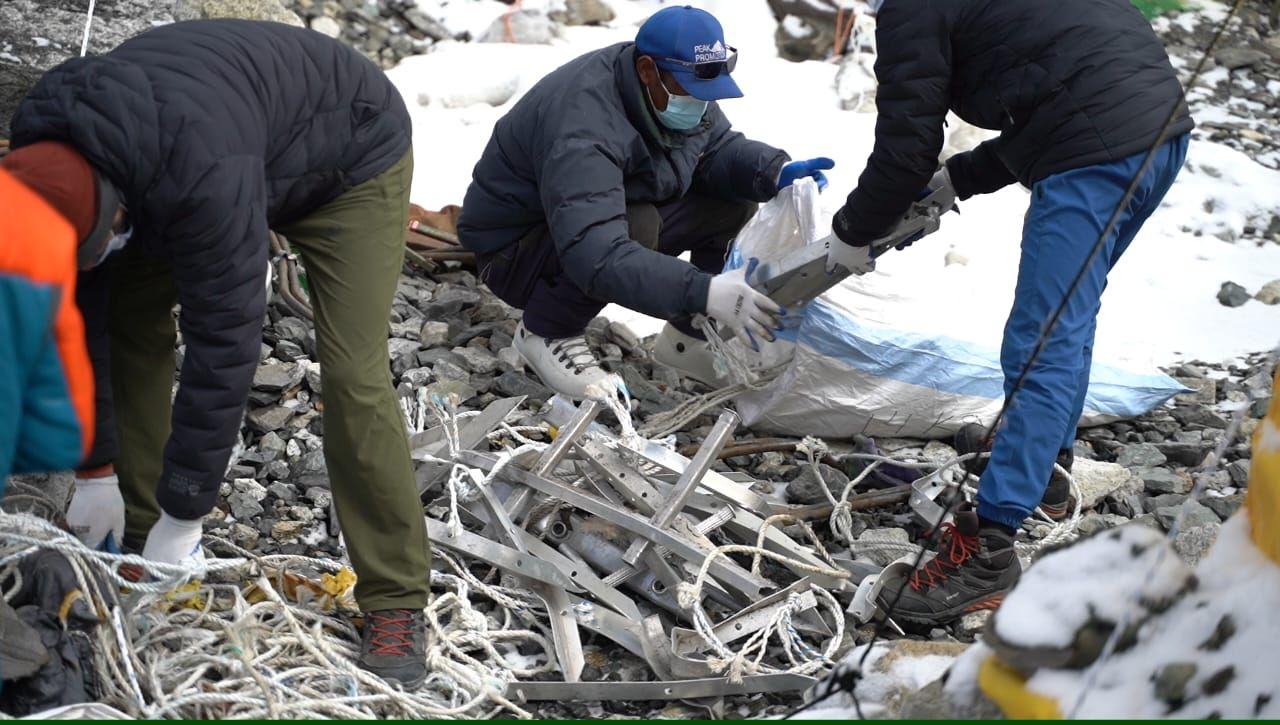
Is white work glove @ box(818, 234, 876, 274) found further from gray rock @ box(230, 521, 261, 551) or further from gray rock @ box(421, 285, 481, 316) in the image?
gray rock @ box(230, 521, 261, 551)

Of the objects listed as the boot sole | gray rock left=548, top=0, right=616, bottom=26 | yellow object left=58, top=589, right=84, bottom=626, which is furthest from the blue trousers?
gray rock left=548, top=0, right=616, bottom=26

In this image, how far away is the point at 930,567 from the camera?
3.26 metres

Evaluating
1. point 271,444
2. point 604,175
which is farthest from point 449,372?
point 604,175

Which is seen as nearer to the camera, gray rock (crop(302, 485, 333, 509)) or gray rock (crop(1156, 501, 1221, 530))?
gray rock (crop(302, 485, 333, 509))

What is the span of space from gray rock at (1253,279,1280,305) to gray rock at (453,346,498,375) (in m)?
3.37

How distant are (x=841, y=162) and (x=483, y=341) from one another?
249 cm

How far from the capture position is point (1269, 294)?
5.54m

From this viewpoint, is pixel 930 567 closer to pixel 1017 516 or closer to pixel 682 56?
pixel 1017 516

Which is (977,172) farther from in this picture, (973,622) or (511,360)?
(511,360)

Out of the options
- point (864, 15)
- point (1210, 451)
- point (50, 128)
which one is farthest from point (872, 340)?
point (864, 15)

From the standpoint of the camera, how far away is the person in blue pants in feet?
10.2

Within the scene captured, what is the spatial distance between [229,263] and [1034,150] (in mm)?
1988

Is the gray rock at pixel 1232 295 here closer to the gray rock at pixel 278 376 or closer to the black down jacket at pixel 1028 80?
the black down jacket at pixel 1028 80

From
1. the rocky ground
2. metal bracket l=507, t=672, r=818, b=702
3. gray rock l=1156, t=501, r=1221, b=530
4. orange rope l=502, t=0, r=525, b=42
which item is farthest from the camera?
orange rope l=502, t=0, r=525, b=42
